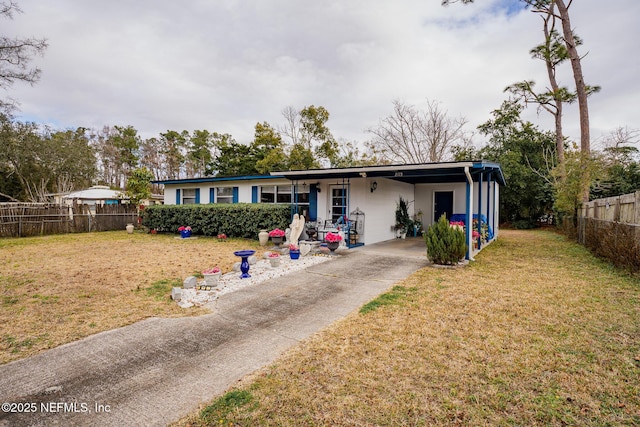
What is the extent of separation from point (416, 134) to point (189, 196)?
61.3 feet

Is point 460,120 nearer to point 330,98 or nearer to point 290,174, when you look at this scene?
point 330,98

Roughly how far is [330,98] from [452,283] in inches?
749

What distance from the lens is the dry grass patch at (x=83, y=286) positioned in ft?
12.2

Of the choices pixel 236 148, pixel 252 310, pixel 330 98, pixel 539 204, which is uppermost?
pixel 330 98

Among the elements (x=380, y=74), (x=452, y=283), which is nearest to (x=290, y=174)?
(x=452, y=283)

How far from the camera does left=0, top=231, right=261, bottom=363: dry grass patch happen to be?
3.71m

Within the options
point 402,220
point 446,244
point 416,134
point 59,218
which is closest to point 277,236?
point 402,220

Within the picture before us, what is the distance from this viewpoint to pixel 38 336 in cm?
351

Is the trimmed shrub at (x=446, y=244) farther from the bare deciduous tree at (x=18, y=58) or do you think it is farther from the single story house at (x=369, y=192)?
the bare deciduous tree at (x=18, y=58)

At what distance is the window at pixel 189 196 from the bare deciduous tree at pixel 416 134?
16.0 metres

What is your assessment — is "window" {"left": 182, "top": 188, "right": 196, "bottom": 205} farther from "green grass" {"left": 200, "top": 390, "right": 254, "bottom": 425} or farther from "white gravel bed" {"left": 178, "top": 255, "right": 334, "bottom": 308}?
"green grass" {"left": 200, "top": 390, "right": 254, "bottom": 425}

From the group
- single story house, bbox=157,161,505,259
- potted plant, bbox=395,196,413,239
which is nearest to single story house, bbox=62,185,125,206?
single story house, bbox=157,161,505,259

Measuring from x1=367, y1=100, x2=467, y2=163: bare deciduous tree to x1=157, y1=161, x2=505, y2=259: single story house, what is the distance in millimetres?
11655

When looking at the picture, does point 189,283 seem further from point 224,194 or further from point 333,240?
point 224,194
